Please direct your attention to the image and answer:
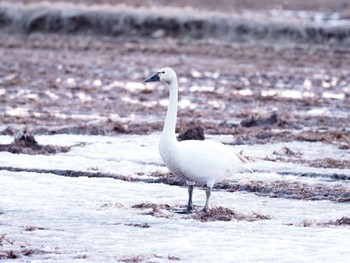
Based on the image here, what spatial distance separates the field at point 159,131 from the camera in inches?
450

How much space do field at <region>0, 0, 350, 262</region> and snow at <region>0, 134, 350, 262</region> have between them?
2 cm

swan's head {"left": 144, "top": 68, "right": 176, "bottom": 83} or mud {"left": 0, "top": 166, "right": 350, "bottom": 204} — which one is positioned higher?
swan's head {"left": 144, "top": 68, "right": 176, "bottom": 83}

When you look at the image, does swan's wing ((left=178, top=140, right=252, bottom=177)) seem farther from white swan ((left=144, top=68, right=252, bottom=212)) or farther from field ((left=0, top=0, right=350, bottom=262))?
field ((left=0, top=0, right=350, bottom=262))

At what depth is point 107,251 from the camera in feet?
35.6

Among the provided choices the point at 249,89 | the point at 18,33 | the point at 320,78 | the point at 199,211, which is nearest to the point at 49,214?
the point at 199,211

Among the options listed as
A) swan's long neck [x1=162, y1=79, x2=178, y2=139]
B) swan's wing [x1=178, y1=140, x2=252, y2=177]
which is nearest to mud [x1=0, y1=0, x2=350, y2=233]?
swan's wing [x1=178, y1=140, x2=252, y2=177]

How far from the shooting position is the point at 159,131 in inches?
815

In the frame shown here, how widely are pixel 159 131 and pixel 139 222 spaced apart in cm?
853

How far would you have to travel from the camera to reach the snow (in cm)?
1077

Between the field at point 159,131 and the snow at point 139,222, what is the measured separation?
0.08 ft

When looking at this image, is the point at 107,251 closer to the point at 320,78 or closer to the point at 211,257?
the point at 211,257

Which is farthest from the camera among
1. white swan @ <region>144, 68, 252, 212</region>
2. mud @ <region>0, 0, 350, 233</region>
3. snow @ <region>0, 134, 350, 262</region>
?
mud @ <region>0, 0, 350, 233</region>

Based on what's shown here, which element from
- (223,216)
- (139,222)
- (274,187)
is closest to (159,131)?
(274,187)

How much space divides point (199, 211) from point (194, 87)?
1756 centimetres
